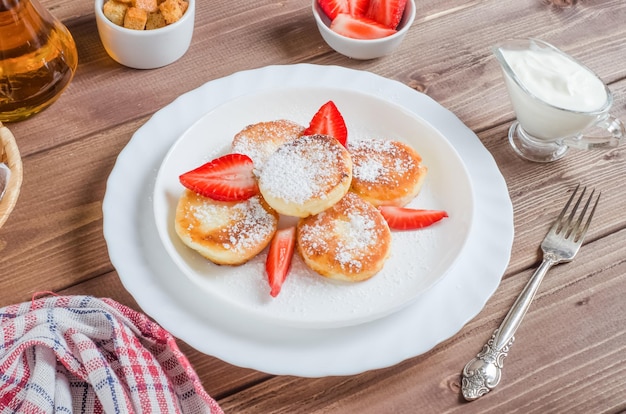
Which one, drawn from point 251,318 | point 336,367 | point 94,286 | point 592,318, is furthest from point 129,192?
point 592,318

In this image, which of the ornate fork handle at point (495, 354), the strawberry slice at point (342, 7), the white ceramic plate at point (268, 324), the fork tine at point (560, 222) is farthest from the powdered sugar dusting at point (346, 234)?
the strawberry slice at point (342, 7)

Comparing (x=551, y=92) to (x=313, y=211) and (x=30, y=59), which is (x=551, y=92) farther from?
(x=30, y=59)

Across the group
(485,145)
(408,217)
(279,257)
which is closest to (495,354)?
(408,217)

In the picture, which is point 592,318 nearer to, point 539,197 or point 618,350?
point 618,350

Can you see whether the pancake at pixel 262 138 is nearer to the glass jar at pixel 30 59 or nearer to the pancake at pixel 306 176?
the pancake at pixel 306 176

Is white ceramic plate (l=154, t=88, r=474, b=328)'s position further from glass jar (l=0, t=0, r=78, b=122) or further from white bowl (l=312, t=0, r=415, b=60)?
Result: glass jar (l=0, t=0, r=78, b=122)

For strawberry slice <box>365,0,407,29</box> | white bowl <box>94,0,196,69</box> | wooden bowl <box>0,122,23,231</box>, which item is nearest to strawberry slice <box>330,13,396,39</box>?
strawberry slice <box>365,0,407,29</box>
